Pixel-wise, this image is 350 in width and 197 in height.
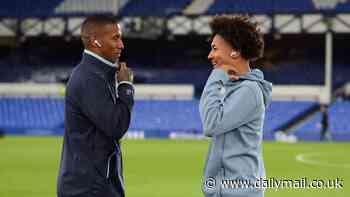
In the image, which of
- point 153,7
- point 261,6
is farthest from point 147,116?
point 261,6

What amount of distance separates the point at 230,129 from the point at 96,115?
37.5 inches

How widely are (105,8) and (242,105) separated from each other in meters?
42.0

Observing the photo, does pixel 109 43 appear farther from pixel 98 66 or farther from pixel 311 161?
pixel 311 161

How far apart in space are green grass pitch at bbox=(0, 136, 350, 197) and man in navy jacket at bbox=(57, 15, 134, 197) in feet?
31.6

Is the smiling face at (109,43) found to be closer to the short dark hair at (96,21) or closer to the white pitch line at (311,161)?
the short dark hair at (96,21)

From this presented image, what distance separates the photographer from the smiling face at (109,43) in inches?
213

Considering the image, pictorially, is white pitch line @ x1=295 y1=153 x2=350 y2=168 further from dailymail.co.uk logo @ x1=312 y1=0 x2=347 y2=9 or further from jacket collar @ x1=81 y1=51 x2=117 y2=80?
dailymail.co.uk logo @ x1=312 y1=0 x2=347 y2=9

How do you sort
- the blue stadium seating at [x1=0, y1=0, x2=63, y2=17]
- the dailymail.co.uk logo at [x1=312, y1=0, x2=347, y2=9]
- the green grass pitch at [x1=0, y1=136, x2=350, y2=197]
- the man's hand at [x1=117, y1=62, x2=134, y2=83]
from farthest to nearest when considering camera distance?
the blue stadium seating at [x1=0, y1=0, x2=63, y2=17], the dailymail.co.uk logo at [x1=312, y1=0, x2=347, y2=9], the green grass pitch at [x1=0, y1=136, x2=350, y2=197], the man's hand at [x1=117, y1=62, x2=134, y2=83]

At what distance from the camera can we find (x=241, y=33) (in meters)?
4.93

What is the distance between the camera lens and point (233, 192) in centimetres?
485

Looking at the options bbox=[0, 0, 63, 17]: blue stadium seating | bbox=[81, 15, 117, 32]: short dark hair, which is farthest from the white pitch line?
bbox=[0, 0, 63, 17]: blue stadium seating

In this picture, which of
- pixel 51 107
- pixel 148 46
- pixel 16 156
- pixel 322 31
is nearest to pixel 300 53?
pixel 322 31

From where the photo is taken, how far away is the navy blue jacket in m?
5.18

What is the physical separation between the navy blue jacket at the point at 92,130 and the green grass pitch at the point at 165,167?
31.6 feet
